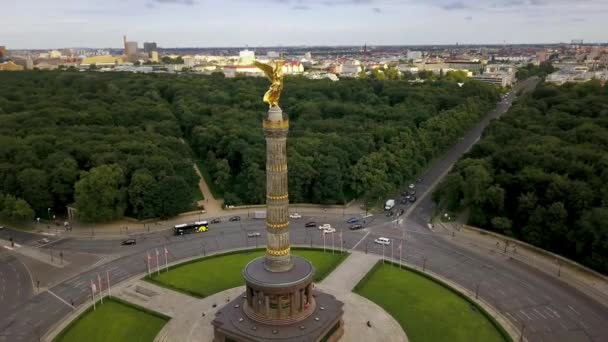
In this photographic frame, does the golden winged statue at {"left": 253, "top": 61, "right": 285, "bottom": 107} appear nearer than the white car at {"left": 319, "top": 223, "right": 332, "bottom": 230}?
Yes

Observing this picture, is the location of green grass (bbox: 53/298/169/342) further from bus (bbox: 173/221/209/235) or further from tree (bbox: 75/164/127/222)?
tree (bbox: 75/164/127/222)

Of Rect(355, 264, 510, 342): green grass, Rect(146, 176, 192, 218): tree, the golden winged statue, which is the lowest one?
Rect(355, 264, 510, 342): green grass

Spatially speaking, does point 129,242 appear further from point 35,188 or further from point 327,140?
point 327,140

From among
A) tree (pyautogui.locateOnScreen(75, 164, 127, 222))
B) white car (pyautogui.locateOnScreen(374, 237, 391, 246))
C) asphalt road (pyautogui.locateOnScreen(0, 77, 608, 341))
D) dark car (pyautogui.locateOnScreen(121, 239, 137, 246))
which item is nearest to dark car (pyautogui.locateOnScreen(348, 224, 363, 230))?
asphalt road (pyautogui.locateOnScreen(0, 77, 608, 341))

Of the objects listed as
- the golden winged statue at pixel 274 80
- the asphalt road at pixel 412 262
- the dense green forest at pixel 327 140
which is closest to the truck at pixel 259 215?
the asphalt road at pixel 412 262

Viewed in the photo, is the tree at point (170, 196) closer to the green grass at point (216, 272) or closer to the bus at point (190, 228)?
the bus at point (190, 228)

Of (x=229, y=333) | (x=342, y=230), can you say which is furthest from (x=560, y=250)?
(x=229, y=333)

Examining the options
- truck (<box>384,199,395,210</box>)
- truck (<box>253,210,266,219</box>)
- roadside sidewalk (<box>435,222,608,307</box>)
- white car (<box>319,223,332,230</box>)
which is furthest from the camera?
truck (<box>384,199,395,210</box>)

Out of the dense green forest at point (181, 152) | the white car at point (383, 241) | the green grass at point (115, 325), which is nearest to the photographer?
the green grass at point (115, 325)
